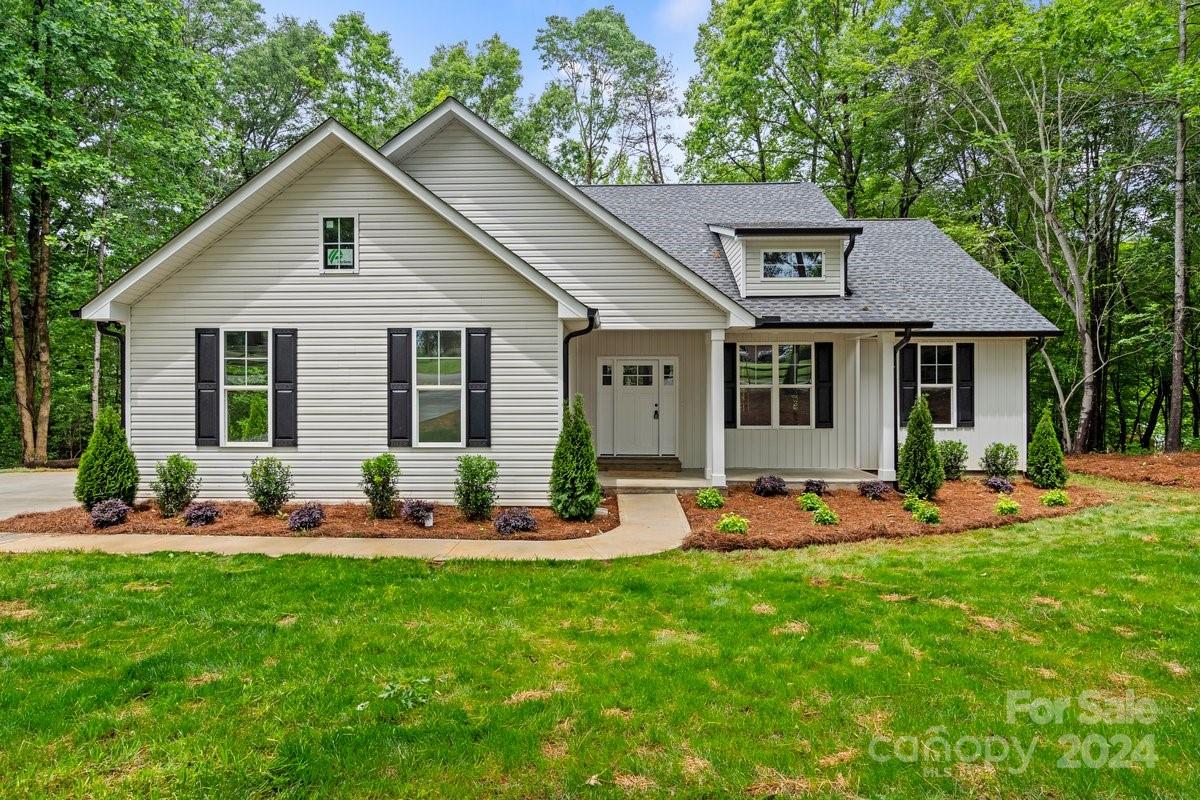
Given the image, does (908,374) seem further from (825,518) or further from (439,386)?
(439,386)

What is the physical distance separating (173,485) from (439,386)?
12.5 ft

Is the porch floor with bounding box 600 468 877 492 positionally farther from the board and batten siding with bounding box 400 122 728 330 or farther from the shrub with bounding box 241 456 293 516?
the shrub with bounding box 241 456 293 516

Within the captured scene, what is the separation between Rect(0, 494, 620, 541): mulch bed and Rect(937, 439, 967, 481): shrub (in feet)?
22.6

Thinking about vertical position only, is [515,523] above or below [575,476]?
below

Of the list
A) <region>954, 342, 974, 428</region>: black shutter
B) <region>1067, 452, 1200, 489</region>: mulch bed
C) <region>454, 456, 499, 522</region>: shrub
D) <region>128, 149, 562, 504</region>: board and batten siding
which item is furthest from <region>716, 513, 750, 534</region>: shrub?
<region>1067, 452, 1200, 489</region>: mulch bed

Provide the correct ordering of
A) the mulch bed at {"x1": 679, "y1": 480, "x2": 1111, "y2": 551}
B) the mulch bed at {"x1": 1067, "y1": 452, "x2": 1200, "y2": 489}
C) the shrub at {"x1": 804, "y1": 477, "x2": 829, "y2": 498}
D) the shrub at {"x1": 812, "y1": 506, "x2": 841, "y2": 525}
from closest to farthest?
the mulch bed at {"x1": 679, "y1": 480, "x2": 1111, "y2": 551}, the shrub at {"x1": 812, "y1": 506, "x2": 841, "y2": 525}, the shrub at {"x1": 804, "y1": 477, "x2": 829, "y2": 498}, the mulch bed at {"x1": 1067, "y1": 452, "x2": 1200, "y2": 489}

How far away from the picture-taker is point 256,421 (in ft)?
28.5

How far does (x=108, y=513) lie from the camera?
24.5 ft

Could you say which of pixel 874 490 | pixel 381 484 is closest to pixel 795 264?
pixel 874 490

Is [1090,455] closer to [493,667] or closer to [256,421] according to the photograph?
[493,667]

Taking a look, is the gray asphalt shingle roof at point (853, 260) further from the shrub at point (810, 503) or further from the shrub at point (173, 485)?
the shrub at point (173, 485)

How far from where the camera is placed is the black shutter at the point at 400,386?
8.54 meters

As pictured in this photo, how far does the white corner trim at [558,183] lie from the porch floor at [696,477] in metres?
2.83

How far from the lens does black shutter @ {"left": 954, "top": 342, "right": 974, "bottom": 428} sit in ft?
38.0
